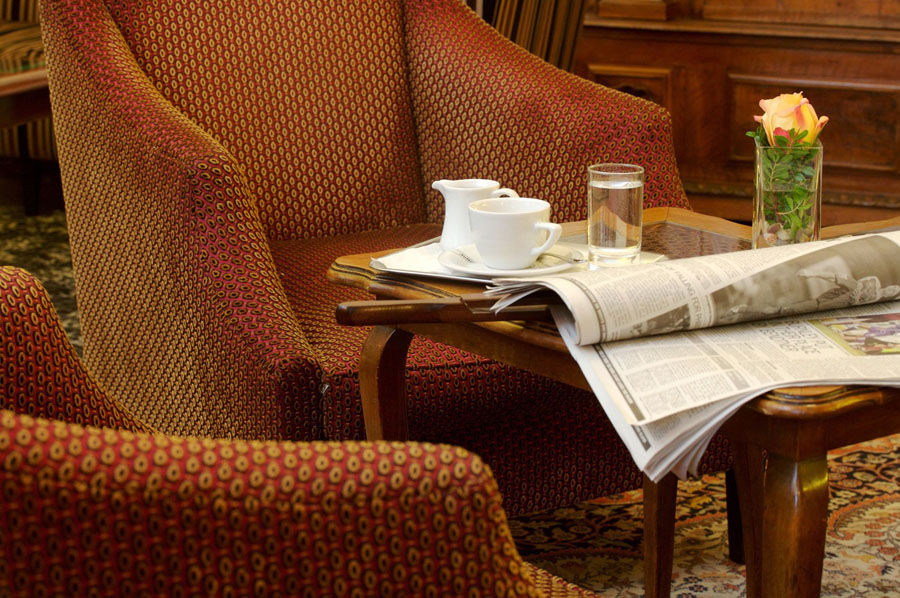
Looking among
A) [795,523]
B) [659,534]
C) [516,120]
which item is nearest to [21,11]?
[516,120]

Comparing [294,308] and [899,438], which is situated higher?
[294,308]

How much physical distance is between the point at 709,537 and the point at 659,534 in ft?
1.32

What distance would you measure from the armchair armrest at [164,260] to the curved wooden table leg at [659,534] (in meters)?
0.42

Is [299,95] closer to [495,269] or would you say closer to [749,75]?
[495,269]

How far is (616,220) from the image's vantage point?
1.16 meters

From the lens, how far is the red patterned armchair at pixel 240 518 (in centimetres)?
58

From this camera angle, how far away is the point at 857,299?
3.19 feet

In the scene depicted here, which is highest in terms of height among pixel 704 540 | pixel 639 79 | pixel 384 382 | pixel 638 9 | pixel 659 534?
pixel 638 9

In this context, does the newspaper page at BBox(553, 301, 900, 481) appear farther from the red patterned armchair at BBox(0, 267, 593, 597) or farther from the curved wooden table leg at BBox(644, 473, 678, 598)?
the curved wooden table leg at BBox(644, 473, 678, 598)

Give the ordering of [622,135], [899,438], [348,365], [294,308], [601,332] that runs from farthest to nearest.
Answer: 1. [899,438]
2. [622,135]
3. [294,308]
4. [348,365]
5. [601,332]

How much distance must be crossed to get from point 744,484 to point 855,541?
0.45 metres

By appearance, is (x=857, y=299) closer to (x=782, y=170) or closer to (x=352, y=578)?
(x=782, y=170)

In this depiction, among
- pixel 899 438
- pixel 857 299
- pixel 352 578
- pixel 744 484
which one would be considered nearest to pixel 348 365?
pixel 744 484

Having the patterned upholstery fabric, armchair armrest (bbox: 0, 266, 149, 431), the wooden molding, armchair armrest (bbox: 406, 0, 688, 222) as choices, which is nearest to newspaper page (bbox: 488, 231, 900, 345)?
armchair armrest (bbox: 0, 266, 149, 431)
